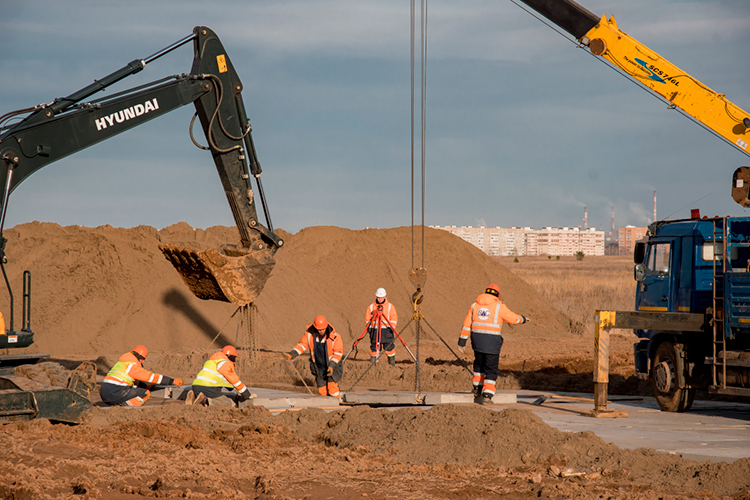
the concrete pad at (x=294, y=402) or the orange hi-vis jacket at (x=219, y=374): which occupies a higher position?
the orange hi-vis jacket at (x=219, y=374)

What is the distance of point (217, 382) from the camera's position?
10.9 metres

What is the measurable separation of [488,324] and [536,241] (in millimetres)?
173263

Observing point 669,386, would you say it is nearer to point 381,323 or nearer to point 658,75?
point 658,75

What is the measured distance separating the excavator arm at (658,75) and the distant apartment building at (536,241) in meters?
157

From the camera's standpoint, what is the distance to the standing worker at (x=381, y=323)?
1590cm

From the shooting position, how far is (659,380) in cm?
1116

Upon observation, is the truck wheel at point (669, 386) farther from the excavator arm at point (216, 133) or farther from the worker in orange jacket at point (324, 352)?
the excavator arm at point (216, 133)

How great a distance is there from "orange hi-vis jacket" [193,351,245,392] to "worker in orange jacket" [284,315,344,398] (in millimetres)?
1310

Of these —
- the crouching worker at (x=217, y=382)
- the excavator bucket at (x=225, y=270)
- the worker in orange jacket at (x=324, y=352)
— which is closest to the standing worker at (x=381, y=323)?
the worker in orange jacket at (x=324, y=352)

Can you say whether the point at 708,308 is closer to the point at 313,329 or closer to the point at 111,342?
the point at 313,329

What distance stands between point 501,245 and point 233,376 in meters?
167

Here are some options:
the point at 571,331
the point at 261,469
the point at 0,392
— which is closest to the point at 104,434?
the point at 0,392

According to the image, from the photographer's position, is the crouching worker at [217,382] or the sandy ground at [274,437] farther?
the crouching worker at [217,382]

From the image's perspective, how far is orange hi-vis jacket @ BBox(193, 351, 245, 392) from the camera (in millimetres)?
10664
